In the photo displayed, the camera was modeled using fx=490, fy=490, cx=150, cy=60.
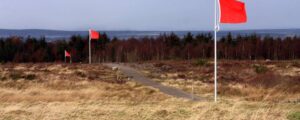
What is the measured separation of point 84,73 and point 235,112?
21.9 m

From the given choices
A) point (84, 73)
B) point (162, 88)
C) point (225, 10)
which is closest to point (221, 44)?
point (84, 73)

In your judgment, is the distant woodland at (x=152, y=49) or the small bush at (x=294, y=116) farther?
the distant woodland at (x=152, y=49)

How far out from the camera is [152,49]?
89.8 m

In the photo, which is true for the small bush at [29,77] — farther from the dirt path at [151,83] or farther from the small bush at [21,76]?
the dirt path at [151,83]

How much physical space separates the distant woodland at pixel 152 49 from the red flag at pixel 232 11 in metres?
64.5

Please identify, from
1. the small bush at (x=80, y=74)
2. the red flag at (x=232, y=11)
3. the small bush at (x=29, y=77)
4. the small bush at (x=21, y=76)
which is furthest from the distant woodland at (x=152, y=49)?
the red flag at (x=232, y=11)

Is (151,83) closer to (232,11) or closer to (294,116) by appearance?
(232,11)

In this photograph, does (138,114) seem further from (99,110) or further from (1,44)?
(1,44)

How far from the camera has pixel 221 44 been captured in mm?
84812

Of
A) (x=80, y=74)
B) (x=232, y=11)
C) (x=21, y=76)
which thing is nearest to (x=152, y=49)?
(x=80, y=74)

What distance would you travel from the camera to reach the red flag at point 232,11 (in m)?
12.8

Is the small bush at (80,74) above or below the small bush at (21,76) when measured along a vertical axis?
below

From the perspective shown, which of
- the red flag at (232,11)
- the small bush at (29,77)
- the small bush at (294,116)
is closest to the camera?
the small bush at (294,116)

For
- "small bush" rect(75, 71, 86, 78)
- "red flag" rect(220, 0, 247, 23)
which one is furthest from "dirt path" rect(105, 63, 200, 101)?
"red flag" rect(220, 0, 247, 23)
